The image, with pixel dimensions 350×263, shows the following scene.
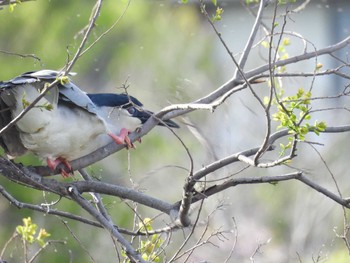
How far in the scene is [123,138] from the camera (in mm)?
3553

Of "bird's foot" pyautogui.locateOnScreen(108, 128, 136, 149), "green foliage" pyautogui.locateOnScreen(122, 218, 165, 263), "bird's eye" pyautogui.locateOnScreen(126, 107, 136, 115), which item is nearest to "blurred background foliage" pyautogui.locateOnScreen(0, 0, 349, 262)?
"bird's eye" pyautogui.locateOnScreen(126, 107, 136, 115)

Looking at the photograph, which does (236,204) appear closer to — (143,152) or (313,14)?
(143,152)

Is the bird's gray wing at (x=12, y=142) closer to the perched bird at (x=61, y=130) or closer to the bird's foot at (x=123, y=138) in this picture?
the perched bird at (x=61, y=130)

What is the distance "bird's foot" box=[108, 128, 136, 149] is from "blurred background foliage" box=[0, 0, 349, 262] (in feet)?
9.31

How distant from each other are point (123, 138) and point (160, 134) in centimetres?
458

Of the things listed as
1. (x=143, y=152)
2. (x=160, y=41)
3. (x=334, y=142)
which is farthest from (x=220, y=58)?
(x=143, y=152)

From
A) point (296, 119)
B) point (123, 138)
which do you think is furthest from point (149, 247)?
point (296, 119)

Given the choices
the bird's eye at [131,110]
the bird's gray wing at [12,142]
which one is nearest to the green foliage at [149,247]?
the bird's gray wing at [12,142]

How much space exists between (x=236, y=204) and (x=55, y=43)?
2.79m

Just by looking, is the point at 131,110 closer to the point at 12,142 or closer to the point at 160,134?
the point at 12,142

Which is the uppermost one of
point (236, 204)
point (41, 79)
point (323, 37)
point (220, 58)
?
point (323, 37)

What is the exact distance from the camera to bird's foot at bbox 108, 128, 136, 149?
343 cm

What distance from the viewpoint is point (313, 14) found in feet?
46.6

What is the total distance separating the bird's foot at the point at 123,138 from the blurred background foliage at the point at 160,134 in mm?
2838
